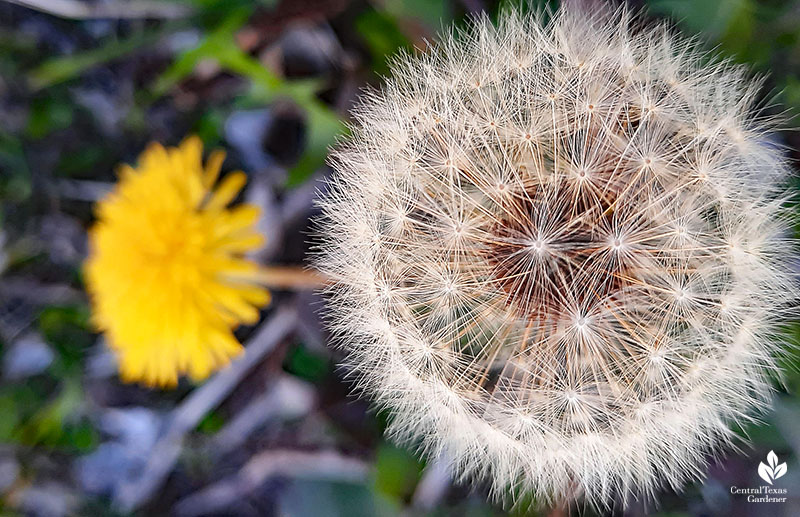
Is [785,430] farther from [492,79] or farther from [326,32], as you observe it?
[326,32]

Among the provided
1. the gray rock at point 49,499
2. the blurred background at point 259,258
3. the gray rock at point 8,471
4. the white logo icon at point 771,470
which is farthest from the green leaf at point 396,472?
the gray rock at point 8,471

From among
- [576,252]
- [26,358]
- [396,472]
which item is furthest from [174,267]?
[26,358]

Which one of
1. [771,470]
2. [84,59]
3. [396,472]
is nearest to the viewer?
[771,470]

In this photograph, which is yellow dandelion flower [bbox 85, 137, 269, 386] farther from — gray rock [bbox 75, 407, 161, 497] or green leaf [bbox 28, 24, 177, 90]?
gray rock [bbox 75, 407, 161, 497]

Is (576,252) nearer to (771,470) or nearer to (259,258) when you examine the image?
(771,470)

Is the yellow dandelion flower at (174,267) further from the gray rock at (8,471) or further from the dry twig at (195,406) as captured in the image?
the gray rock at (8,471)

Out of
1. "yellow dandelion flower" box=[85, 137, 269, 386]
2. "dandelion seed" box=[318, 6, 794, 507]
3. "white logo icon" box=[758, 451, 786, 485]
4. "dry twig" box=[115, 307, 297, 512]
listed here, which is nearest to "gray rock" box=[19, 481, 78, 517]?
"dry twig" box=[115, 307, 297, 512]
